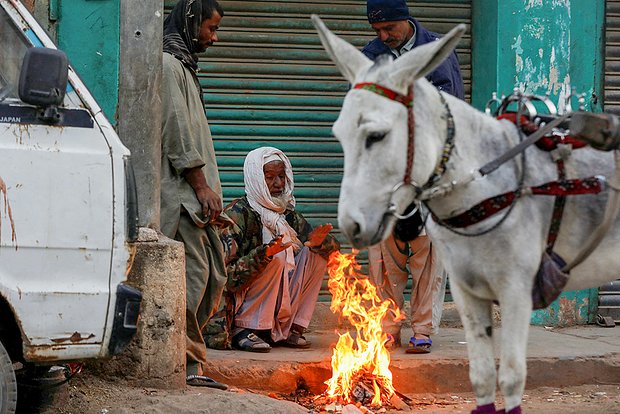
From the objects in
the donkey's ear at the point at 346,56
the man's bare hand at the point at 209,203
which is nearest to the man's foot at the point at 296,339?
the man's bare hand at the point at 209,203

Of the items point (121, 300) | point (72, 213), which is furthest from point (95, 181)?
point (121, 300)

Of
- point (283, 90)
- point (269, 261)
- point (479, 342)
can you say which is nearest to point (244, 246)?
point (269, 261)

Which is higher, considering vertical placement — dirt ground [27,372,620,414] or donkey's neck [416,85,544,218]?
donkey's neck [416,85,544,218]

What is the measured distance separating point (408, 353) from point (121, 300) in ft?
8.61

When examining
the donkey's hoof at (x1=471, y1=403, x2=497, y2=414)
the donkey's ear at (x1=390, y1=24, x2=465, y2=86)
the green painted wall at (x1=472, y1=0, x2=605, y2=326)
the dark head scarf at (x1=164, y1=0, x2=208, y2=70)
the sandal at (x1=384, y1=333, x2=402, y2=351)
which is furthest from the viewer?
the green painted wall at (x1=472, y1=0, x2=605, y2=326)

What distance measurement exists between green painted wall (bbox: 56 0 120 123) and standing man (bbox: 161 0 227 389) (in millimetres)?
657

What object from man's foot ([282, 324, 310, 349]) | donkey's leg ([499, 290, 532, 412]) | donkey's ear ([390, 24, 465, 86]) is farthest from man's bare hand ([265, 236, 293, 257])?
donkey's ear ([390, 24, 465, 86])

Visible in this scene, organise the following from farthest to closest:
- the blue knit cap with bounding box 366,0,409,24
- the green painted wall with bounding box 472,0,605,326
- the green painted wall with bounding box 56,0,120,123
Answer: the green painted wall with bounding box 472,0,605,326 → the green painted wall with bounding box 56,0,120,123 → the blue knit cap with bounding box 366,0,409,24

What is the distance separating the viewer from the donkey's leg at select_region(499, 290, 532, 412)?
398 centimetres

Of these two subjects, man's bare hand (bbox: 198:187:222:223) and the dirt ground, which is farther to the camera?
man's bare hand (bbox: 198:187:222:223)

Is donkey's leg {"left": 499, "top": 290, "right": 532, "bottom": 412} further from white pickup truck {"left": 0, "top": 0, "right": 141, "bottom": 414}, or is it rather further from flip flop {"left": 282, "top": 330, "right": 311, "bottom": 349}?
flip flop {"left": 282, "top": 330, "right": 311, "bottom": 349}

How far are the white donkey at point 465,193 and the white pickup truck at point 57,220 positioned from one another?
1363mm

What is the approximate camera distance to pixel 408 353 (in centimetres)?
694

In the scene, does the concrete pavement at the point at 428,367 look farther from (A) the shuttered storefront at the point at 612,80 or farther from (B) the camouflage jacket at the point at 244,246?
(A) the shuttered storefront at the point at 612,80
